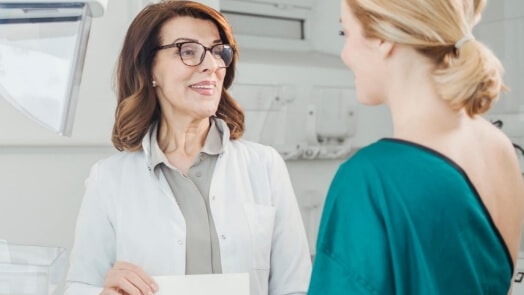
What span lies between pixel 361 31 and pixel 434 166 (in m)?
0.17

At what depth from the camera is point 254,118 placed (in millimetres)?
1923

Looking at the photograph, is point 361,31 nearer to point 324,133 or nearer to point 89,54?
point 89,54

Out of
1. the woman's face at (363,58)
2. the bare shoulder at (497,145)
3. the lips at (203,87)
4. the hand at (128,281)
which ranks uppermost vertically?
the woman's face at (363,58)

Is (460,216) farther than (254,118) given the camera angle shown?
No

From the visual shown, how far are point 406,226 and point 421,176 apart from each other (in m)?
0.05

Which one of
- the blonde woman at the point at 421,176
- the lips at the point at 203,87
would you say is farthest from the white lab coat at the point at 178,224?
the blonde woman at the point at 421,176

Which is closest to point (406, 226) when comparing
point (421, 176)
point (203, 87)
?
point (421, 176)

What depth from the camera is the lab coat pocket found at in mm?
1194

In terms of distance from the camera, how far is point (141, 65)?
1.22 meters

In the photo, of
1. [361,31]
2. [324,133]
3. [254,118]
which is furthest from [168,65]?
[324,133]

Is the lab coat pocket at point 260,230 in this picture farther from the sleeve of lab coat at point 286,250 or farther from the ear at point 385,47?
the ear at point 385,47

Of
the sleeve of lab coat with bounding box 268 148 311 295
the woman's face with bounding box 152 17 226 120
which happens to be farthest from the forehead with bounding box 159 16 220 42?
the sleeve of lab coat with bounding box 268 148 311 295

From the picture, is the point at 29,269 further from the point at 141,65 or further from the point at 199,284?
the point at 141,65

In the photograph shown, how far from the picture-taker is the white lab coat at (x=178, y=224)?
1167 millimetres
